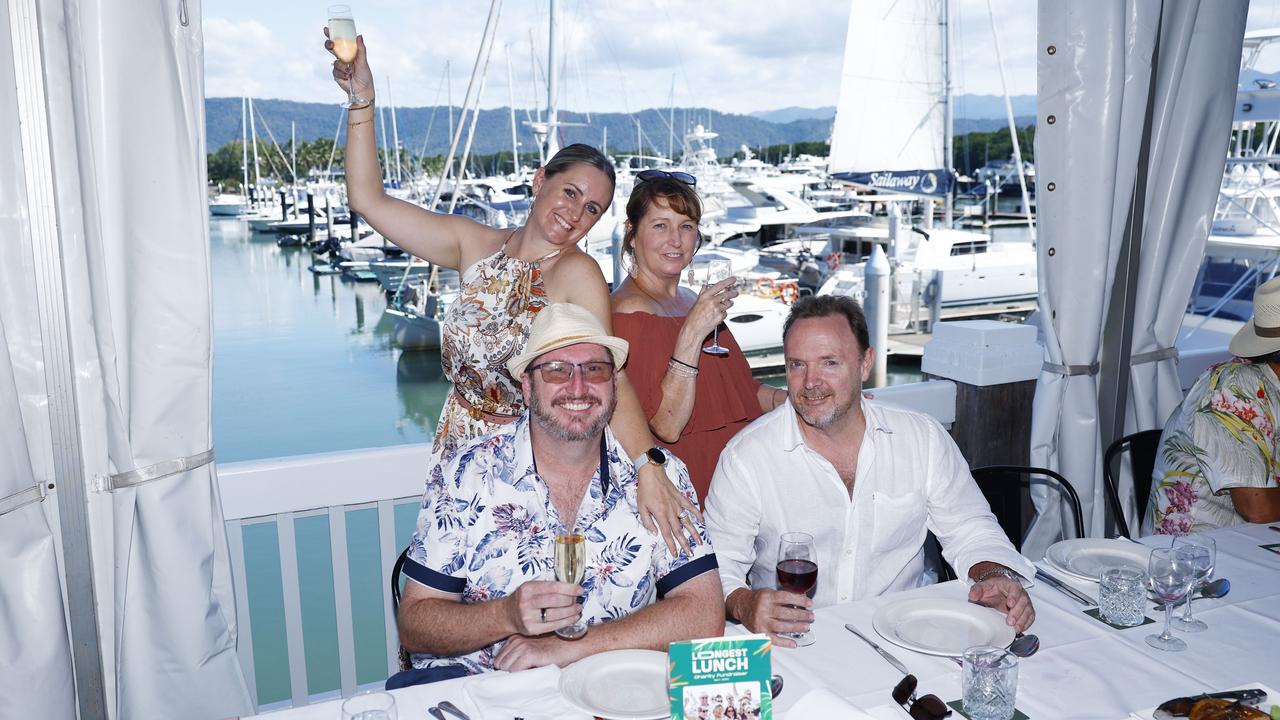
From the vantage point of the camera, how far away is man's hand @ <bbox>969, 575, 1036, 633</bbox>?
1.64 metres

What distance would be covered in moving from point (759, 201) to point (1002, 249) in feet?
23.2

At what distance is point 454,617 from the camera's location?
1.66 metres

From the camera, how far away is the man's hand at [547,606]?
4.58 feet

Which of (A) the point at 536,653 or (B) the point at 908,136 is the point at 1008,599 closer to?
(A) the point at 536,653

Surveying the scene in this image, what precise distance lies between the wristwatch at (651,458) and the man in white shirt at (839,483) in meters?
0.28

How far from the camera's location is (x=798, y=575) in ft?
5.31

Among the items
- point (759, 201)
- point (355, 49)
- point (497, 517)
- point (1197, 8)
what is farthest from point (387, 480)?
point (759, 201)

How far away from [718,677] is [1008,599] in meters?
0.72

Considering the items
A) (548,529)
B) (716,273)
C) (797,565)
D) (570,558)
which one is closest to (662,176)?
(716,273)

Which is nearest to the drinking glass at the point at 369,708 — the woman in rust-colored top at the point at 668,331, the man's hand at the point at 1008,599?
the man's hand at the point at 1008,599

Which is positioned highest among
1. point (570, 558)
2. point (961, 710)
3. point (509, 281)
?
point (509, 281)

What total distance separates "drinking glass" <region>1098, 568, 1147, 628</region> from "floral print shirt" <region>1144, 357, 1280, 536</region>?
0.69 m

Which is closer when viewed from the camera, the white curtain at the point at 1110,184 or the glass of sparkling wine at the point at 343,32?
the glass of sparkling wine at the point at 343,32

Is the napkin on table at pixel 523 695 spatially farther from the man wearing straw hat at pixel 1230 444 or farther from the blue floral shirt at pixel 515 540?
the man wearing straw hat at pixel 1230 444
